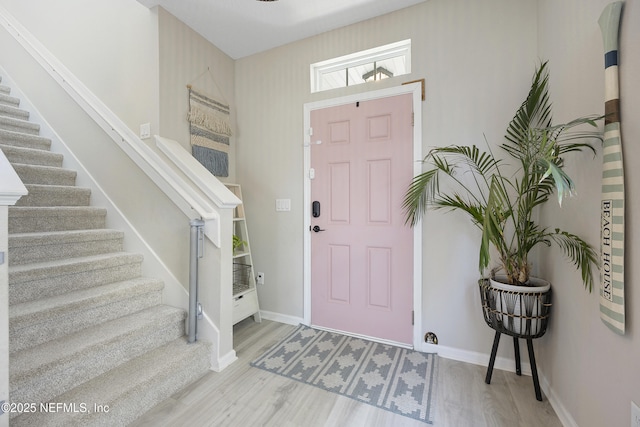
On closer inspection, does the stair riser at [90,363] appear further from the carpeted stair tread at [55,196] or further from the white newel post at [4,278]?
the carpeted stair tread at [55,196]

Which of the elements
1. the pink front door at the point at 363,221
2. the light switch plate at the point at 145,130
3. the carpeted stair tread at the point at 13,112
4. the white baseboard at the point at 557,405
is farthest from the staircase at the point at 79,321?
the white baseboard at the point at 557,405

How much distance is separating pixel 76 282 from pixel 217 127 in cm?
164

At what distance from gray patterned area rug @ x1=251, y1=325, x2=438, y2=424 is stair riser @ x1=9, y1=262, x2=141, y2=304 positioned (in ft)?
3.93

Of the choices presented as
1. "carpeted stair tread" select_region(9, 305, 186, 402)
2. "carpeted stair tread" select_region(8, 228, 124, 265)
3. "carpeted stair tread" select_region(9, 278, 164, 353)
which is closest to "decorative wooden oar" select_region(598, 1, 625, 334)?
"carpeted stair tread" select_region(9, 305, 186, 402)

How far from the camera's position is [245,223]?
8.73ft

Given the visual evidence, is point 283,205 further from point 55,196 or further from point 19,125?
point 19,125

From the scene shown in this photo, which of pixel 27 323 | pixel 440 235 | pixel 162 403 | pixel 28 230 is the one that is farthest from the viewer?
pixel 440 235

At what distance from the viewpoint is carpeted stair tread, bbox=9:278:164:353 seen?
4.44 ft

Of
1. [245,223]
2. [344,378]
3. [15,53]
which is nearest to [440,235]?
[344,378]

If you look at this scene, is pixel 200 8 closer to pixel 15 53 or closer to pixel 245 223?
pixel 245 223

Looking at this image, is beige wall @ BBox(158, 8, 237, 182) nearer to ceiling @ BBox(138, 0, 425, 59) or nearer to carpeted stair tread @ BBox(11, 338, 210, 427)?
ceiling @ BBox(138, 0, 425, 59)

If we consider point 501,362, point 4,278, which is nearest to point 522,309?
point 501,362

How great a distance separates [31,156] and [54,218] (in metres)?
0.78

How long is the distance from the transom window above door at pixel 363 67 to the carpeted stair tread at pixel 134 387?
235 centimetres
